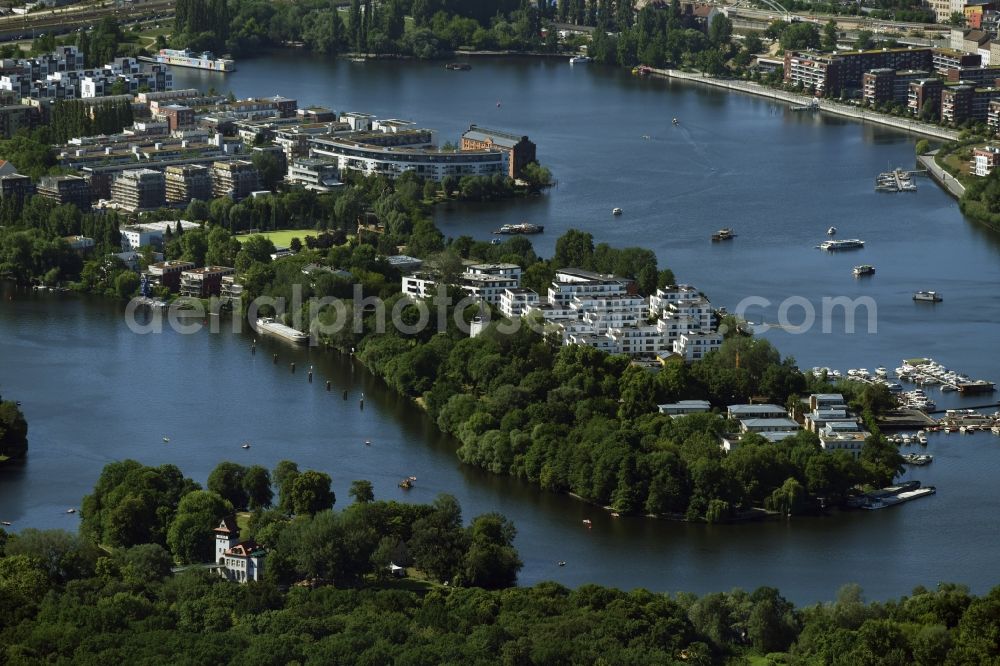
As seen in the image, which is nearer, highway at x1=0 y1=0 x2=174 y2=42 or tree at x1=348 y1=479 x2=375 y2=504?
tree at x1=348 y1=479 x2=375 y2=504

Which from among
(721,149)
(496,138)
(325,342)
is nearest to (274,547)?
(325,342)

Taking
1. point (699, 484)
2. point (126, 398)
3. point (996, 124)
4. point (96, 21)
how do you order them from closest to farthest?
point (699, 484) < point (126, 398) < point (996, 124) < point (96, 21)

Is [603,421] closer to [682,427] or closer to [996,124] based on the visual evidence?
[682,427]

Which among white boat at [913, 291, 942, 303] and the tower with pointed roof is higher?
white boat at [913, 291, 942, 303]

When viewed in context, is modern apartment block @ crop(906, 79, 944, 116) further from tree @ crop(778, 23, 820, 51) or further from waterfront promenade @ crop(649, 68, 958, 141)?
tree @ crop(778, 23, 820, 51)

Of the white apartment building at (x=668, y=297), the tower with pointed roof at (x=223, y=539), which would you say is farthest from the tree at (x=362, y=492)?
the white apartment building at (x=668, y=297)

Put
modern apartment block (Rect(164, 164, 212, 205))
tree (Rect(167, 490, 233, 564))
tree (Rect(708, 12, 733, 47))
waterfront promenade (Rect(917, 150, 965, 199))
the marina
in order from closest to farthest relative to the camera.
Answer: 1. tree (Rect(167, 490, 233, 564))
2. modern apartment block (Rect(164, 164, 212, 205))
3. waterfront promenade (Rect(917, 150, 965, 199))
4. the marina
5. tree (Rect(708, 12, 733, 47))

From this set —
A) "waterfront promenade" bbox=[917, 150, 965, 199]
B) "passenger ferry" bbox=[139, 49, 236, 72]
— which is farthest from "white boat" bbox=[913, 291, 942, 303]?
"passenger ferry" bbox=[139, 49, 236, 72]

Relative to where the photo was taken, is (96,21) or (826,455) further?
(96,21)

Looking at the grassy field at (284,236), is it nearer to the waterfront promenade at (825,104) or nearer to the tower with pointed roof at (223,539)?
the tower with pointed roof at (223,539)
